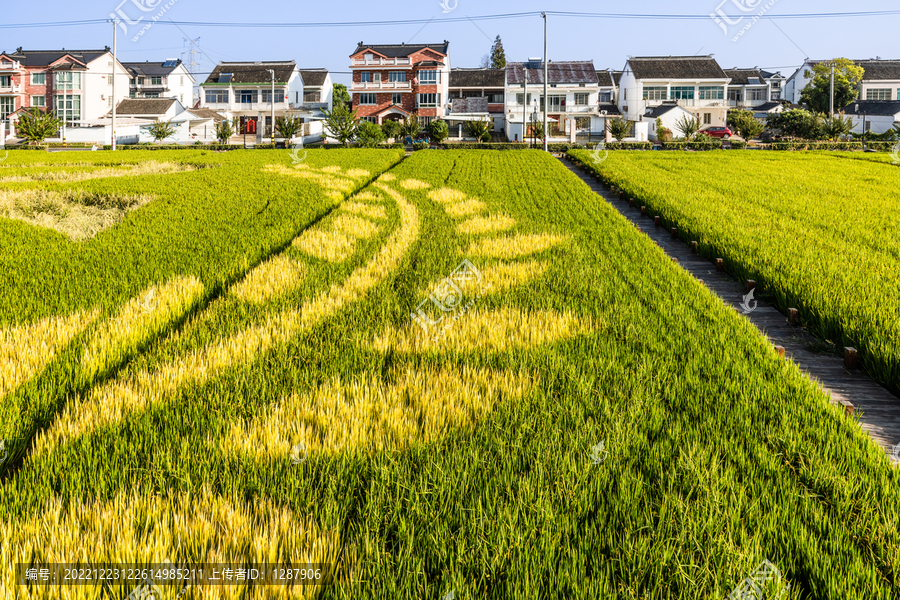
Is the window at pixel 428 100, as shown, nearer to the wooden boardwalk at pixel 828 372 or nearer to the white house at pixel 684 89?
the white house at pixel 684 89

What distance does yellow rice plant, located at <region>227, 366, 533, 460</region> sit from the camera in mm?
3463

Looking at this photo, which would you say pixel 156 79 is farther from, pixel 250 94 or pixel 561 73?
pixel 561 73

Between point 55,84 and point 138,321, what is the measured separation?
70.4 m

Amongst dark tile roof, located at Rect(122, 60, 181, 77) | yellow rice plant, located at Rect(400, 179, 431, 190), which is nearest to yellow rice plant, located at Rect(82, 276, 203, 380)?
yellow rice plant, located at Rect(400, 179, 431, 190)

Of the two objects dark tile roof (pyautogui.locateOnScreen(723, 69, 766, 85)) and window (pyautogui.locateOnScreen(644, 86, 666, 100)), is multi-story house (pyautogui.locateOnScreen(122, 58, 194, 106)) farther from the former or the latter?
dark tile roof (pyautogui.locateOnScreen(723, 69, 766, 85))

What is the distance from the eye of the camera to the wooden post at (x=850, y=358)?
530 centimetres

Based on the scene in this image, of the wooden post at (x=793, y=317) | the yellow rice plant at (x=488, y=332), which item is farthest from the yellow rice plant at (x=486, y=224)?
the wooden post at (x=793, y=317)

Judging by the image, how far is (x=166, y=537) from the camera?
2.59 m

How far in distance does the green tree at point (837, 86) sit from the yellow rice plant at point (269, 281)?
215 ft

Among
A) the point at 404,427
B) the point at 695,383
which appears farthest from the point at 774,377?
the point at 404,427

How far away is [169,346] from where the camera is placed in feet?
16.6

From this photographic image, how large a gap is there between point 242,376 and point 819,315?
5135mm

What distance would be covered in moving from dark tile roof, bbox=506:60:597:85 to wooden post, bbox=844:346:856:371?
206ft

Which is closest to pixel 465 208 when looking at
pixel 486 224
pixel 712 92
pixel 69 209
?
pixel 486 224
